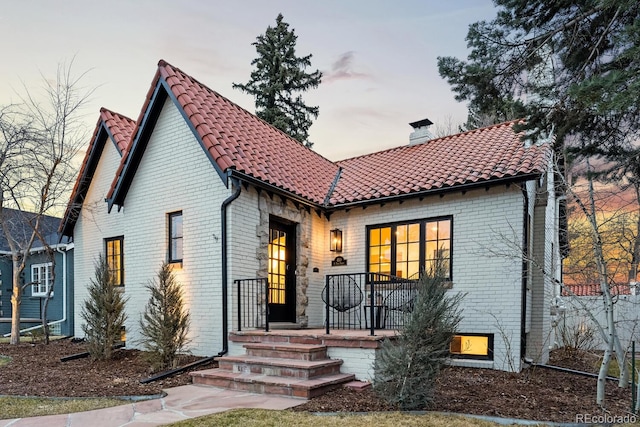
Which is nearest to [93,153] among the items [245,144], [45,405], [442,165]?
[245,144]

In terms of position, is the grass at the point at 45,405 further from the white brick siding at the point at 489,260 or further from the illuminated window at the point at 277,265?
the white brick siding at the point at 489,260

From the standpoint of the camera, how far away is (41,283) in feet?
54.3

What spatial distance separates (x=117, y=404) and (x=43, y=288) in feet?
45.3

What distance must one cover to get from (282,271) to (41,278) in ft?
40.5

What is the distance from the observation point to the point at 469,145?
33.8ft

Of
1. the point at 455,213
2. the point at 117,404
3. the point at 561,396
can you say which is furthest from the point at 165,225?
the point at 561,396

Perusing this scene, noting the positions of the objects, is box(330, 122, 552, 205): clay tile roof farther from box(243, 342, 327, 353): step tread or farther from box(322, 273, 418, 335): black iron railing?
box(243, 342, 327, 353): step tread

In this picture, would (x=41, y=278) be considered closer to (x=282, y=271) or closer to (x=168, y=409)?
(x=282, y=271)

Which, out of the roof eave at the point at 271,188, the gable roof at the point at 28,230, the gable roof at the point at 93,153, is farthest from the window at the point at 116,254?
the roof eave at the point at 271,188

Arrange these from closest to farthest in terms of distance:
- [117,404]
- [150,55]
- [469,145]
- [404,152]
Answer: [117,404] < [469,145] < [404,152] < [150,55]

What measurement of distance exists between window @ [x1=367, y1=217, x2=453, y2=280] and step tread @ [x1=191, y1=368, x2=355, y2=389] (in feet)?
10.8

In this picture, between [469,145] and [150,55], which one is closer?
[469,145]

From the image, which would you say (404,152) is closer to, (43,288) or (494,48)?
(494,48)

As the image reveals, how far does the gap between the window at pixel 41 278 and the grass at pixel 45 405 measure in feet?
40.3
